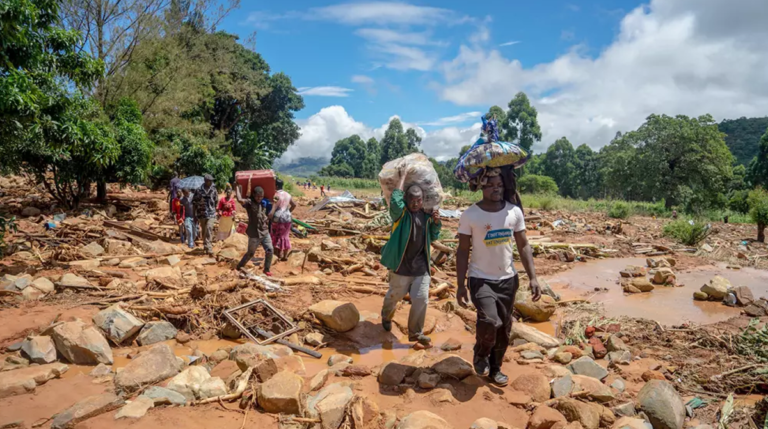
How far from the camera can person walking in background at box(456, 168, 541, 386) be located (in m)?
3.31

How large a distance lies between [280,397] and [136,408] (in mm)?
975

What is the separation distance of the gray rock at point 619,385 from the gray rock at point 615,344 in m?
0.79

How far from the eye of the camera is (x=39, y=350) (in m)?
3.88

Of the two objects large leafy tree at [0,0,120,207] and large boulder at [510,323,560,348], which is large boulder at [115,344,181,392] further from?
large leafy tree at [0,0,120,207]

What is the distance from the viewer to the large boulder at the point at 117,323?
438cm

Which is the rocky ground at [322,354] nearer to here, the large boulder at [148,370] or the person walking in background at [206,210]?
the large boulder at [148,370]

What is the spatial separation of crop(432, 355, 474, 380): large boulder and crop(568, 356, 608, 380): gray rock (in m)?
0.99

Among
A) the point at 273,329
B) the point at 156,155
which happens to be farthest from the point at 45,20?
the point at 156,155

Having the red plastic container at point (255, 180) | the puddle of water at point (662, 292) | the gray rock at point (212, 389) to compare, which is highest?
the red plastic container at point (255, 180)

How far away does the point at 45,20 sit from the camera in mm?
6566

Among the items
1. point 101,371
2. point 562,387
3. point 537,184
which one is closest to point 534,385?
point 562,387

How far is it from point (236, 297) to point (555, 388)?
3786mm

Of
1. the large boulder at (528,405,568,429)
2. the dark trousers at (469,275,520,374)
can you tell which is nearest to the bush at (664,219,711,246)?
the dark trousers at (469,275,520,374)

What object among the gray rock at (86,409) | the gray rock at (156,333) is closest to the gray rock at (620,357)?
the gray rock at (86,409)
